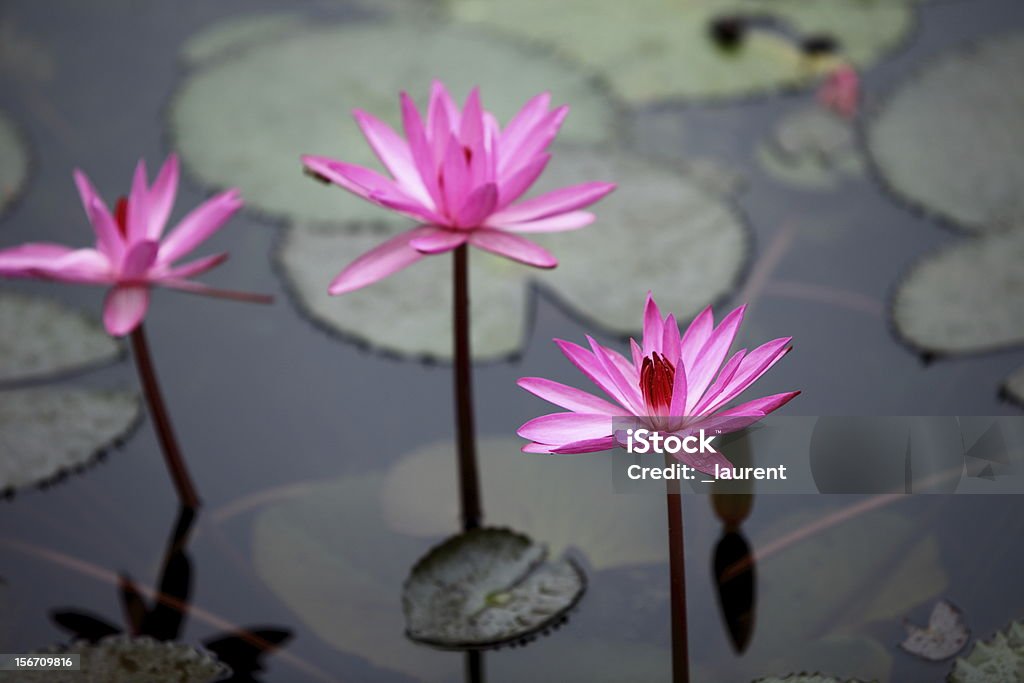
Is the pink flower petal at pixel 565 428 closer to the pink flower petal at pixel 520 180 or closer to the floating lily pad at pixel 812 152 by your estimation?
the pink flower petal at pixel 520 180

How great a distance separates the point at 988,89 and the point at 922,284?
2.75 feet

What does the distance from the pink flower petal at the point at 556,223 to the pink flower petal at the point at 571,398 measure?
1.06ft

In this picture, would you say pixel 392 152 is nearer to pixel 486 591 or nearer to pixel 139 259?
pixel 139 259

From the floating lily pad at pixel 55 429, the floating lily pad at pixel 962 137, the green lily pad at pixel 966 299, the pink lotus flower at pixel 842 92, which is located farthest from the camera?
the pink lotus flower at pixel 842 92

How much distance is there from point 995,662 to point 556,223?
2.87ft

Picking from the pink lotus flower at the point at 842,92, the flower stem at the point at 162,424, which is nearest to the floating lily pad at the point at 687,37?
the pink lotus flower at the point at 842,92

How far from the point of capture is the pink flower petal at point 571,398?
135 cm

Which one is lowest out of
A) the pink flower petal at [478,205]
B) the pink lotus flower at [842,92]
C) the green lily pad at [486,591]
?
the green lily pad at [486,591]

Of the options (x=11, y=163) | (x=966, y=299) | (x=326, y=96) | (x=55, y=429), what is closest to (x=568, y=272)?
(x=966, y=299)

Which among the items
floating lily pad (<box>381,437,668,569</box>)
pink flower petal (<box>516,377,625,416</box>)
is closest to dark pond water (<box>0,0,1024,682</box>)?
floating lily pad (<box>381,437,668,569</box>)

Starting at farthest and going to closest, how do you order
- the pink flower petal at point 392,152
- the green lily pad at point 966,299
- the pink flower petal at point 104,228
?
the green lily pad at point 966,299
the pink flower petal at point 392,152
the pink flower petal at point 104,228

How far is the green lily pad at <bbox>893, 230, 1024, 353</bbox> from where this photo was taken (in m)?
2.07

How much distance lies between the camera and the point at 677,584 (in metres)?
1.38

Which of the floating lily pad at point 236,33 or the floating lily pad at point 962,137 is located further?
the floating lily pad at point 236,33
